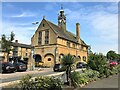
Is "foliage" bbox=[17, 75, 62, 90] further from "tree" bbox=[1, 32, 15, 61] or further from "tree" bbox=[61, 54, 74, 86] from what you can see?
"tree" bbox=[1, 32, 15, 61]

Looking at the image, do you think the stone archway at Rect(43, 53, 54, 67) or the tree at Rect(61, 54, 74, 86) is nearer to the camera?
the tree at Rect(61, 54, 74, 86)

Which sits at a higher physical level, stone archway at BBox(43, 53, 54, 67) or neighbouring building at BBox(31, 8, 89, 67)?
neighbouring building at BBox(31, 8, 89, 67)

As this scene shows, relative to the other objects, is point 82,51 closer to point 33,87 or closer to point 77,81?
point 77,81

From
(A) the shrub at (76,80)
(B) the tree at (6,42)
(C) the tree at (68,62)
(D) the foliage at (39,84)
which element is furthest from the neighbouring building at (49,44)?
(D) the foliage at (39,84)

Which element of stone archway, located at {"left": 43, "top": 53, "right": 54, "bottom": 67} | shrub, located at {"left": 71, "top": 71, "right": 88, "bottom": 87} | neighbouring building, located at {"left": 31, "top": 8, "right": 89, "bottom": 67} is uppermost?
neighbouring building, located at {"left": 31, "top": 8, "right": 89, "bottom": 67}

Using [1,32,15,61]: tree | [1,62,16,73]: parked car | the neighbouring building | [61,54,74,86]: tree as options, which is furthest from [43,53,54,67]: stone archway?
[61,54,74,86]: tree

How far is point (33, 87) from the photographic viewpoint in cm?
1095

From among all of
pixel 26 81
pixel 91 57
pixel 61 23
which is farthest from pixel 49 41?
pixel 26 81

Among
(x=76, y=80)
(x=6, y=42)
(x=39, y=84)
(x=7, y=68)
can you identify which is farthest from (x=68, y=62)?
(x=6, y=42)

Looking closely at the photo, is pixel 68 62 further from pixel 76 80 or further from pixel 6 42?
pixel 6 42

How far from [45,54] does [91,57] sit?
112 ft

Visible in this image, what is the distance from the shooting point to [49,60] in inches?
2234

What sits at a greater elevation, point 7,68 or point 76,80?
point 7,68

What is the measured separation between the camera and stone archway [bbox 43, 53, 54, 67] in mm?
56094
